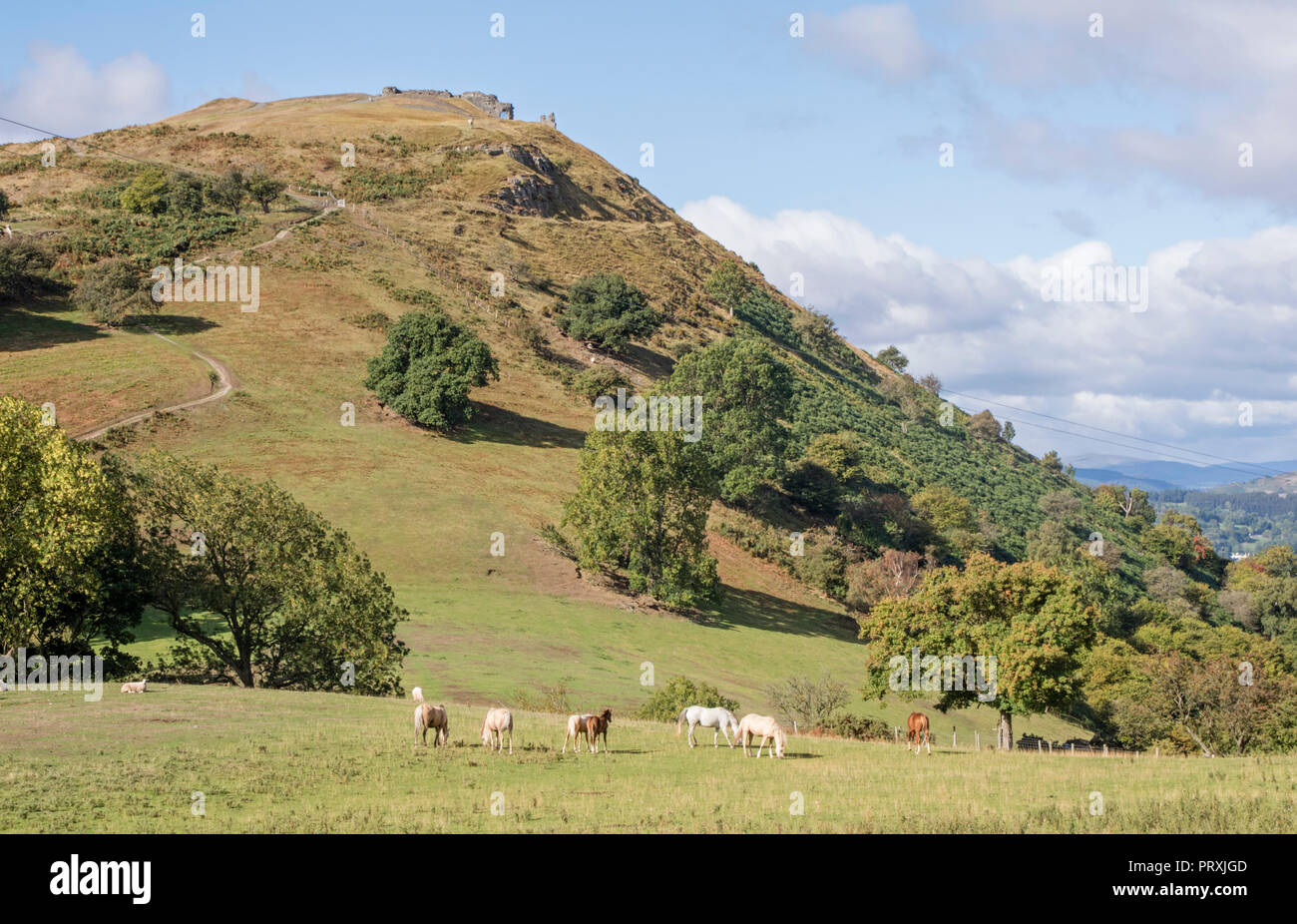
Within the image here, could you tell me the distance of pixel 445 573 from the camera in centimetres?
7688

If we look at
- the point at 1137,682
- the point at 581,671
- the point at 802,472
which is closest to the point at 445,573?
the point at 581,671

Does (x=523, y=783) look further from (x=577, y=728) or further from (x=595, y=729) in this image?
(x=595, y=729)

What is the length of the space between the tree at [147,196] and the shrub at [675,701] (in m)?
125

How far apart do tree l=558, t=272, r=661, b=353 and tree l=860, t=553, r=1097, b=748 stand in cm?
9717

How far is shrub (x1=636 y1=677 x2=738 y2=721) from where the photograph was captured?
49625 mm

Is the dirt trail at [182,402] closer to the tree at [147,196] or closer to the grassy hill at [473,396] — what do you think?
the grassy hill at [473,396]

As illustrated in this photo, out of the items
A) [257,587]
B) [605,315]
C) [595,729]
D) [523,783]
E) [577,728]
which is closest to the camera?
[523,783]

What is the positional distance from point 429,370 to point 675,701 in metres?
65.0

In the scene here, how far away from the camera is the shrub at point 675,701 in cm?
4962

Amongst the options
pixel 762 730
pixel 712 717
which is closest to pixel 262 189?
pixel 712 717

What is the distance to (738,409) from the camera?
116 m

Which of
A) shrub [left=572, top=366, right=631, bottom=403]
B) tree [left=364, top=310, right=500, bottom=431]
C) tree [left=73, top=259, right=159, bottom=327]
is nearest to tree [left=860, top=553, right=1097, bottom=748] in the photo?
tree [left=364, top=310, right=500, bottom=431]

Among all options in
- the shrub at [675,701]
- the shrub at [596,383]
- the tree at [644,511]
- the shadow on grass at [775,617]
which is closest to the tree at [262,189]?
the shrub at [596,383]
